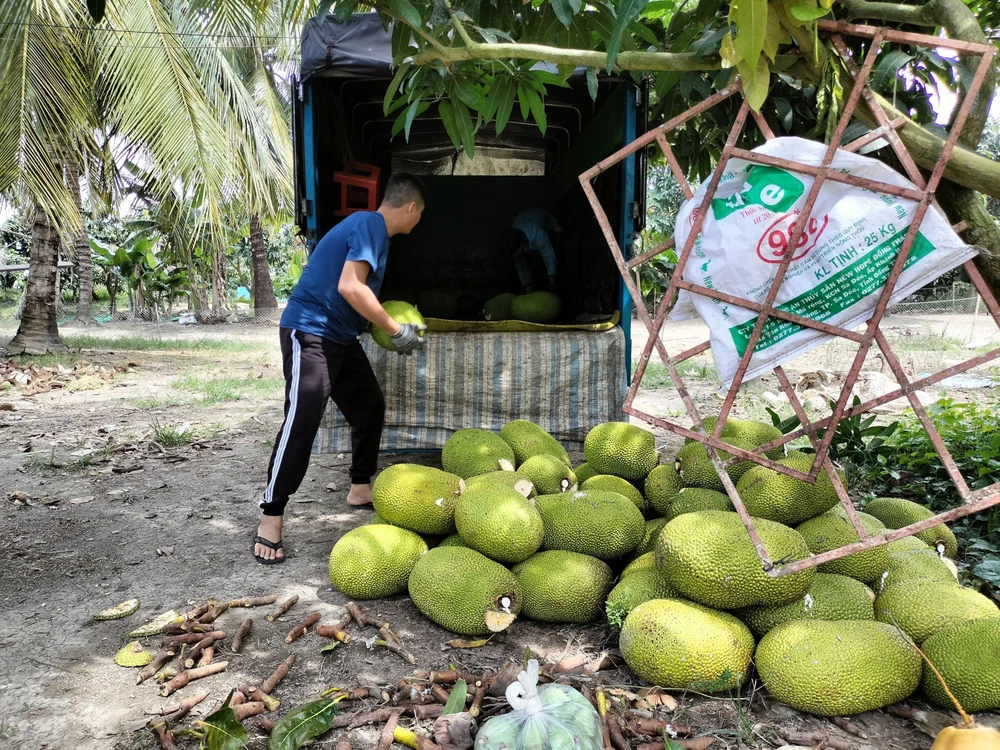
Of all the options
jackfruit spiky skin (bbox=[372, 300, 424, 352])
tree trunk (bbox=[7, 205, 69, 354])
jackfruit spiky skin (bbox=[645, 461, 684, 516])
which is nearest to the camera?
jackfruit spiky skin (bbox=[645, 461, 684, 516])

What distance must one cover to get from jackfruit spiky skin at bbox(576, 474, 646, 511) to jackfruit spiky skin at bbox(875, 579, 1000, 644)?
0.88m


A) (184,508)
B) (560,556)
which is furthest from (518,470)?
(184,508)

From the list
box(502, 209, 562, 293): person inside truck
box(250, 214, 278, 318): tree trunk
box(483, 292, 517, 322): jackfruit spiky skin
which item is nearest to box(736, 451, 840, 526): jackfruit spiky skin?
box(483, 292, 517, 322): jackfruit spiky skin

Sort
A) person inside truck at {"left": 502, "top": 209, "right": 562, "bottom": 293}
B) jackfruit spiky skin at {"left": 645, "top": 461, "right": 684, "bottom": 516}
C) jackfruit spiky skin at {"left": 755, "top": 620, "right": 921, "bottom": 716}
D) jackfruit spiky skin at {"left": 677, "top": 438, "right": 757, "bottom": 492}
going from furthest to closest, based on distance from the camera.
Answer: person inside truck at {"left": 502, "top": 209, "right": 562, "bottom": 293} → jackfruit spiky skin at {"left": 645, "top": 461, "right": 684, "bottom": 516} → jackfruit spiky skin at {"left": 677, "top": 438, "right": 757, "bottom": 492} → jackfruit spiky skin at {"left": 755, "top": 620, "right": 921, "bottom": 716}

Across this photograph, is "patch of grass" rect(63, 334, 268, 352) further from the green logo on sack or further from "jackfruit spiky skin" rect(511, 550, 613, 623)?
the green logo on sack

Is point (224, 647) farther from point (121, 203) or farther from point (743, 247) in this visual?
point (121, 203)

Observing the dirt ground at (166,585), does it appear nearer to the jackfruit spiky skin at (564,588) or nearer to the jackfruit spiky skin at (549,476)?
the jackfruit spiky skin at (564,588)

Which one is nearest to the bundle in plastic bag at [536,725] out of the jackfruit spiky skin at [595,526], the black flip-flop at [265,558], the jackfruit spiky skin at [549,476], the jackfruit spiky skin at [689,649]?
the jackfruit spiky skin at [689,649]

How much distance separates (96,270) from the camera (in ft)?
74.7

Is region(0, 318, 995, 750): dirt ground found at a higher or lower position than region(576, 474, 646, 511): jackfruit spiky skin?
lower

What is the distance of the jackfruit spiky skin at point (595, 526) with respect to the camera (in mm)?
2352

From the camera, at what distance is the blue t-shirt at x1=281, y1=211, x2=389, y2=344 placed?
2.95m

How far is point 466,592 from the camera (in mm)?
2154

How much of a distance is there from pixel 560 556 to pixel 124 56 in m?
7.48
